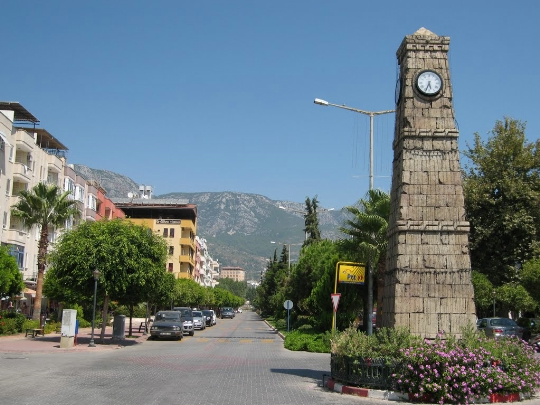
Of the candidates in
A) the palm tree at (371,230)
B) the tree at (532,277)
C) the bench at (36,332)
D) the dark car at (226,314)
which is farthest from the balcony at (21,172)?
the dark car at (226,314)

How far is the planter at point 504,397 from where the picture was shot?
A: 43.9 ft

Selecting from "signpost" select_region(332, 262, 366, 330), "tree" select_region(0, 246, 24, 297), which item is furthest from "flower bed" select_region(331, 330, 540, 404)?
"tree" select_region(0, 246, 24, 297)

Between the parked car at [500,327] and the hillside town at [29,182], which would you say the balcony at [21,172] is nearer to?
the hillside town at [29,182]

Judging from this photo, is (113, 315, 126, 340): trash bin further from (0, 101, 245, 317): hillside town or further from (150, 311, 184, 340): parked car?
(0, 101, 245, 317): hillside town

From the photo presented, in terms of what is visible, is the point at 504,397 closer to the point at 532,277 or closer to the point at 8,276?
the point at 532,277

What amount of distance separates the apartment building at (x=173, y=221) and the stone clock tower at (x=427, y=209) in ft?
286

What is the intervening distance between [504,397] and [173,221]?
92332mm

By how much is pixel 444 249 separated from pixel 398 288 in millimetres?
1554

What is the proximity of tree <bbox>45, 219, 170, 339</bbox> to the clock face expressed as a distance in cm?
1904

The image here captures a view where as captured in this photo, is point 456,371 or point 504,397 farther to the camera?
point 504,397

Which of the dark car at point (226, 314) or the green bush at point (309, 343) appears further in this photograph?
the dark car at point (226, 314)

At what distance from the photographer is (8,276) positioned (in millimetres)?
Answer: 34719

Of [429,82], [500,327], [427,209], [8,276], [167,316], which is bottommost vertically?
[167,316]

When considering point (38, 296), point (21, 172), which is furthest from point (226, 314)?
point (38, 296)
